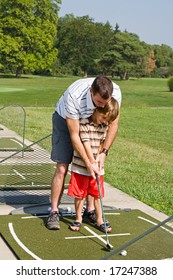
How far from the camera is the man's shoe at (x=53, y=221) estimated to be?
5.17 m

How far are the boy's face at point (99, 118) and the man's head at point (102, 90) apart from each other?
0.19 m

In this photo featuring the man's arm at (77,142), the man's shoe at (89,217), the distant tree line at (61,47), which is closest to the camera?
the man's arm at (77,142)

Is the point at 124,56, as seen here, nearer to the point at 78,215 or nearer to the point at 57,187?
the point at 57,187

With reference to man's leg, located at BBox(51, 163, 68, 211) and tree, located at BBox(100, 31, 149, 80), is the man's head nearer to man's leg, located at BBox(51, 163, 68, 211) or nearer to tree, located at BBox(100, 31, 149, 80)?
man's leg, located at BBox(51, 163, 68, 211)

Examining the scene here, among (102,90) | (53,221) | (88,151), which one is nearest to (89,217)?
(53,221)

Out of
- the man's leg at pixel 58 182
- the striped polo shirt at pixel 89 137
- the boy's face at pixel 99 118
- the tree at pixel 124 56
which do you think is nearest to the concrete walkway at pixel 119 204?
the man's leg at pixel 58 182

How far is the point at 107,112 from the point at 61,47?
253 feet

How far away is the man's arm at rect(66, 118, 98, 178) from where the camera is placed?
4910 mm

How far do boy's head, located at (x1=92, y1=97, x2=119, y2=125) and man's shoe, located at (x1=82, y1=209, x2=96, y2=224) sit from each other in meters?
1.04

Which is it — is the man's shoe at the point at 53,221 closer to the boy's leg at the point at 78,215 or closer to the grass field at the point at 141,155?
the boy's leg at the point at 78,215

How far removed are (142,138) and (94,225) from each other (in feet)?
30.7

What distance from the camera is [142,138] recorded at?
1455cm

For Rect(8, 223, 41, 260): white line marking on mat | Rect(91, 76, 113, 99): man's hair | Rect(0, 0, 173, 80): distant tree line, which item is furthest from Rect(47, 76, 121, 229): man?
Rect(0, 0, 173, 80): distant tree line
